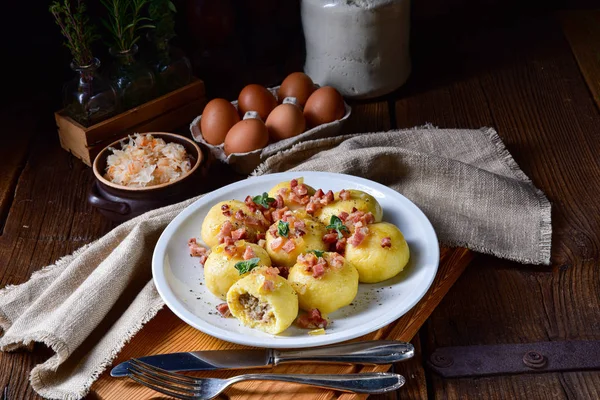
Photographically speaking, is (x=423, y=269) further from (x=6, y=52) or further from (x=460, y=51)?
(x=6, y=52)

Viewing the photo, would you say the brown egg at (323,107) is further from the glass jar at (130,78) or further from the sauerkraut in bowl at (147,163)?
the glass jar at (130,78)

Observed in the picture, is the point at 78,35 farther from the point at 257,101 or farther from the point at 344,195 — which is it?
the point at 344,195

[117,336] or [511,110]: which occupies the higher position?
[117,336]

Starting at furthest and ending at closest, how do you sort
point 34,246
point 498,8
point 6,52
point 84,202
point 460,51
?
point 498,8
point 460,51
point 6,52
point 84,202
point 34,246

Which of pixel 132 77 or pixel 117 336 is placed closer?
pixel 117 336

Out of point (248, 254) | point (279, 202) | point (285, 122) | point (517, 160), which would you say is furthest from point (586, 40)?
point (248, 254)

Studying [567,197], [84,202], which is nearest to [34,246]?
[84,202]
